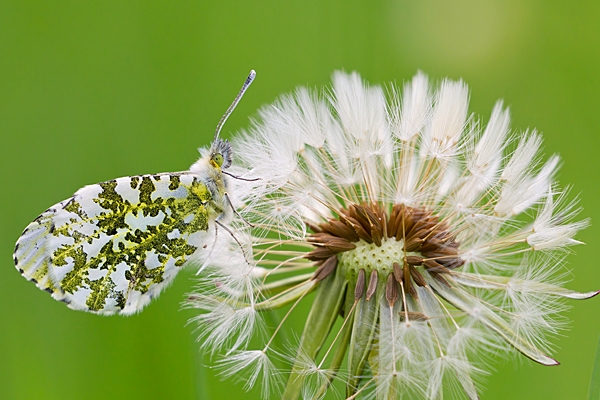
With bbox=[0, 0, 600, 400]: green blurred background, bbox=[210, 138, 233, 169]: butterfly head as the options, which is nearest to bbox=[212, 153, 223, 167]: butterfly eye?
bbox=[210, 138, 233, 169]: butterfly head

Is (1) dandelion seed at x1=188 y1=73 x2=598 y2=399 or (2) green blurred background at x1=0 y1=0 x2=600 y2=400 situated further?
(2) green blurred background at x1=0 y1=0 x2=600 y2=400

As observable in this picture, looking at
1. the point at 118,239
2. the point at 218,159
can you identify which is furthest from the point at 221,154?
the point at 118,239

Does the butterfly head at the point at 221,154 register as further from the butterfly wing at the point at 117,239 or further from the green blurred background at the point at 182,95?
the green blurred background at the point at 182,95

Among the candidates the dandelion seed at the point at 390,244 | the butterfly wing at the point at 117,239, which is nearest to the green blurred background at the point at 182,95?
the butterfly wing at the point at 117,239

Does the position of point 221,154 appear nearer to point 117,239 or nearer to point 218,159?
point 218,159

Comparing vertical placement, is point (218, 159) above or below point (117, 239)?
above

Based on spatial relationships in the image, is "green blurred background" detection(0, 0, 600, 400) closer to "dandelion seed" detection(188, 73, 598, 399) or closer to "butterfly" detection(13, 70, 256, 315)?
"butterfly" detection(13, 70, 256, 315)
